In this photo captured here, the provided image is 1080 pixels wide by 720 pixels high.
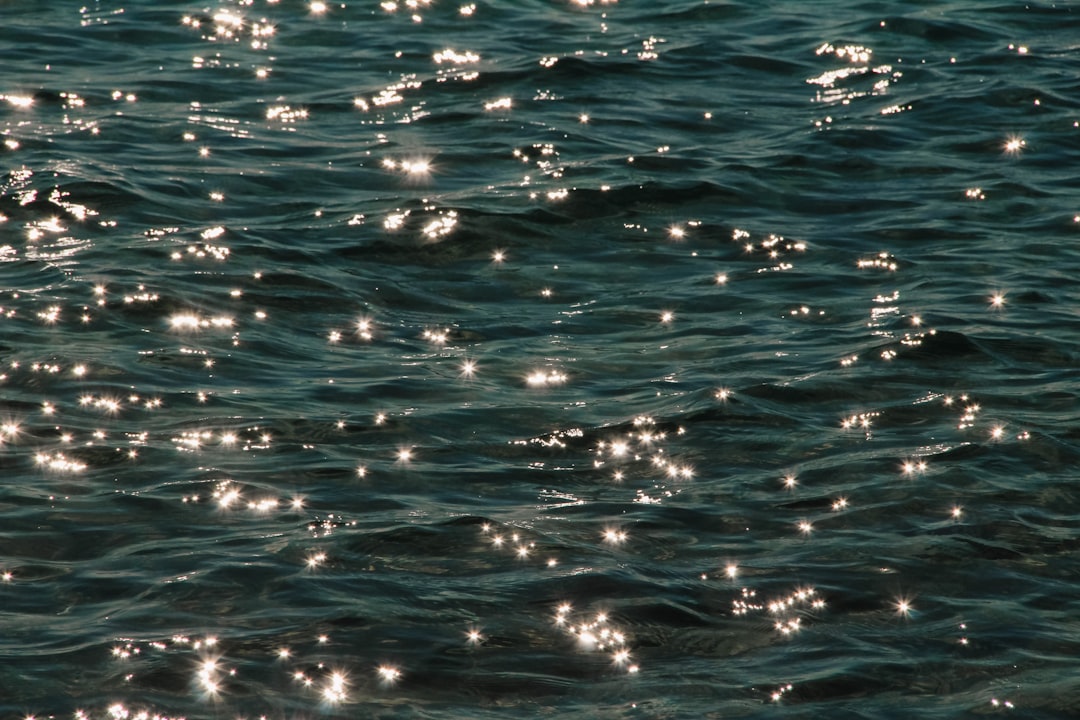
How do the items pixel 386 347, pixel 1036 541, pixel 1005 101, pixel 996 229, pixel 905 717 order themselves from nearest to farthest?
1. pixel 905 717
2. pixel 1036 541
3. pixel 386 347
4. pixel 996 229
5. pixel 1005 101

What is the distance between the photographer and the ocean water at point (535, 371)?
21.6 ft

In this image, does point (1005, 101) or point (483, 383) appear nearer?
point (483, 383)

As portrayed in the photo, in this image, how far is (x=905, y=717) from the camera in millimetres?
6129

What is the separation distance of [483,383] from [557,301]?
142cm

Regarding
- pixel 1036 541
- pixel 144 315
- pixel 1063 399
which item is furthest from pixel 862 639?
pixel 144 315

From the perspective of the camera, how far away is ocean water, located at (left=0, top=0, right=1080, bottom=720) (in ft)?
21.6

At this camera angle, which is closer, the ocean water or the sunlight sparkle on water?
the sunlight sparkle on water

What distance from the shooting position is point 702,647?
262 inches

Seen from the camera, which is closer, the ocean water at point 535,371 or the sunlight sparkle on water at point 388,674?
the sunlight sparkle on water at point 388,674

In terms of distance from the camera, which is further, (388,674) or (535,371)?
(535,371)

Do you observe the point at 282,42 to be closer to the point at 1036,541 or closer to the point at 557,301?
the point at 557,301

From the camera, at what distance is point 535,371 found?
9.31 meters

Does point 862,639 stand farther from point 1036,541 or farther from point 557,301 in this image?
point 557,301

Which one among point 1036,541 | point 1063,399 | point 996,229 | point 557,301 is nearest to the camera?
point 1036,541
